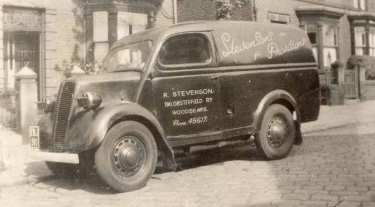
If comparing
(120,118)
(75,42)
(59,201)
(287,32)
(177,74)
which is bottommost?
(59,201)

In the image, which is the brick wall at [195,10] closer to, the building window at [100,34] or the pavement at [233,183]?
the building window at [100,34]

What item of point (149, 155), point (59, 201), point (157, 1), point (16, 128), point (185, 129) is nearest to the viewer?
point (59, 201)

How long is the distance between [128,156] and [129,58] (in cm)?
190

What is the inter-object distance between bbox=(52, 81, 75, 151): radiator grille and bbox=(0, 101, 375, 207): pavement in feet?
2.19

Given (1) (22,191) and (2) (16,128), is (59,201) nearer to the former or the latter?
(1) (22,191)

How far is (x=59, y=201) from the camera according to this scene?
5.82 metres

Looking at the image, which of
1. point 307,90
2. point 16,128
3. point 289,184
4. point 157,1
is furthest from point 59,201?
point 157,1

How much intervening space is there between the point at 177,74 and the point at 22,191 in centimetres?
269

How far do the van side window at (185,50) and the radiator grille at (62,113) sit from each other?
136cm

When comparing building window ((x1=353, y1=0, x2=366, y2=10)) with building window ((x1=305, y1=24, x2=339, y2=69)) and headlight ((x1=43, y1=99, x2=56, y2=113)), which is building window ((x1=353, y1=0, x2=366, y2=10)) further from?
headlight ((x1=43, y1=99, x2=56, y2=113))

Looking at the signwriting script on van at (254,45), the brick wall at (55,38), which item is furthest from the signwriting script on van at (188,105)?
the brick wall at (55,38)

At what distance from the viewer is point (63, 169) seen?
24.2ft

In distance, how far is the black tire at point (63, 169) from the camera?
7.32 m

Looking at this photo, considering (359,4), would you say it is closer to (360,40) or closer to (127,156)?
(360,40)
